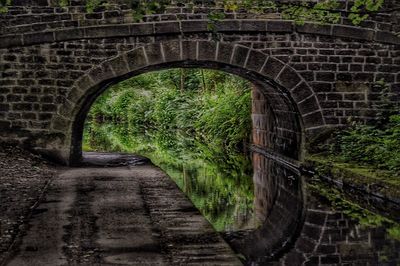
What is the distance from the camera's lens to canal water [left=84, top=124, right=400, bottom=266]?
18.4 feet

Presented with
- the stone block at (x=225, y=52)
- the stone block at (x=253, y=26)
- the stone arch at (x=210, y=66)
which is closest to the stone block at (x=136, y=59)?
the stone arch at (x=210, y=66)

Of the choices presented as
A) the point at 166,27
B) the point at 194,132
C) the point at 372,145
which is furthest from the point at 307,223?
the point at 194,132

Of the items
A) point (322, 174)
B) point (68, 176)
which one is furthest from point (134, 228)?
point (322, 174)

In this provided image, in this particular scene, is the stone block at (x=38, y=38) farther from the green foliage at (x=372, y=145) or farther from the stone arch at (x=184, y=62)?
the green foliage at (x=372, y=145)

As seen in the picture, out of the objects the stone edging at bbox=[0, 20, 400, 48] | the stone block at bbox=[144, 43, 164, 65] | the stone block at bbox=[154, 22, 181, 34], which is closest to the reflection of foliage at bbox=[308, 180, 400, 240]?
the stone edging at bbox=[0, 20, 400, 48]

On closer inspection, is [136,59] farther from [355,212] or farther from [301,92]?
[355,212]

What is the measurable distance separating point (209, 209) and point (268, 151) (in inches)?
272

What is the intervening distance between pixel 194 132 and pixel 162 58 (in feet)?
44.7

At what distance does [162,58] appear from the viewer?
36.2 ft

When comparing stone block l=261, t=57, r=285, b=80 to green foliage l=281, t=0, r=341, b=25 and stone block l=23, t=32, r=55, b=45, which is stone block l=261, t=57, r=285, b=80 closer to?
green foliage l=281, t=0, r=341, b=25

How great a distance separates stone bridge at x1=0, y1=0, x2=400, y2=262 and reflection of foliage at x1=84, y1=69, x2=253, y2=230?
1.45 metres

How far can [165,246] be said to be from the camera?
5.02m

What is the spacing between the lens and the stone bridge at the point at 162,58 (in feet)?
36.0

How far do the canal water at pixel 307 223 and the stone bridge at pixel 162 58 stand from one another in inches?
42.0
